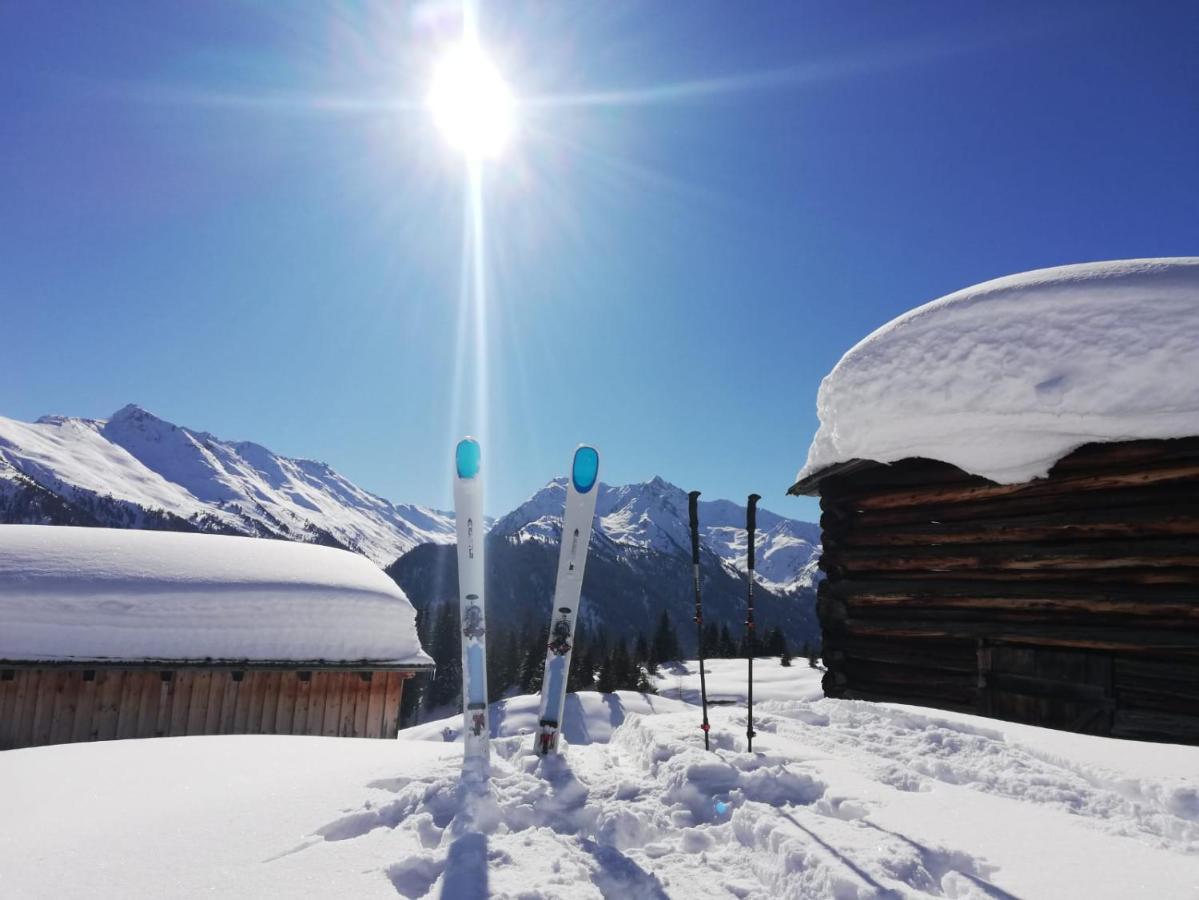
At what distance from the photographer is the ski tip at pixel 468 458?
5.47 m

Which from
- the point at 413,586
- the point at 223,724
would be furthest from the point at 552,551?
the point at 223,724

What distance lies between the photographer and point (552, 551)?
6836 inches

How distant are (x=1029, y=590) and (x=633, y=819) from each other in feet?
19.7

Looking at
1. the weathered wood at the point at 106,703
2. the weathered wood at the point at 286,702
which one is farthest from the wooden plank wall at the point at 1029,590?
the weathered wood at the point at 106,703

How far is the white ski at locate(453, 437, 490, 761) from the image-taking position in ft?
15.9

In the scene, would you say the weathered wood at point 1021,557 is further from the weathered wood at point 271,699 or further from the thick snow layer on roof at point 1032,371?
the weathered wood at point 271,699

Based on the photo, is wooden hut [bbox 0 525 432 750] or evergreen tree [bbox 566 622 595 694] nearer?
wooden hut [bbox 0 525 432 750]

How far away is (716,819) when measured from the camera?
11.5ft

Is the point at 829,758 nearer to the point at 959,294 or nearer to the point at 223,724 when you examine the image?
the point at 959,294

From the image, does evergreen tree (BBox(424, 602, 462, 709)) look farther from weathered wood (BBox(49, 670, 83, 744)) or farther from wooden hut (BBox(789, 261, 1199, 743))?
wooden hut (BBox(789, 261, 1199, 743))

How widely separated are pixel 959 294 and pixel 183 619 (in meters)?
12.4

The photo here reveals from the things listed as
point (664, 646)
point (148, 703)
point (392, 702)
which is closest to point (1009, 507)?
point (392, 702)

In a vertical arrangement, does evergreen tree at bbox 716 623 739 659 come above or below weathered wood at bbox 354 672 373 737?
below

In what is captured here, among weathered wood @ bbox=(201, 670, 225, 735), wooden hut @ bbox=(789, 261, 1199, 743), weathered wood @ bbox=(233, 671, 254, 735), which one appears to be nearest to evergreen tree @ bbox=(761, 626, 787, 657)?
wooden hut @ bbox=(789, 261, 1199, 743)
